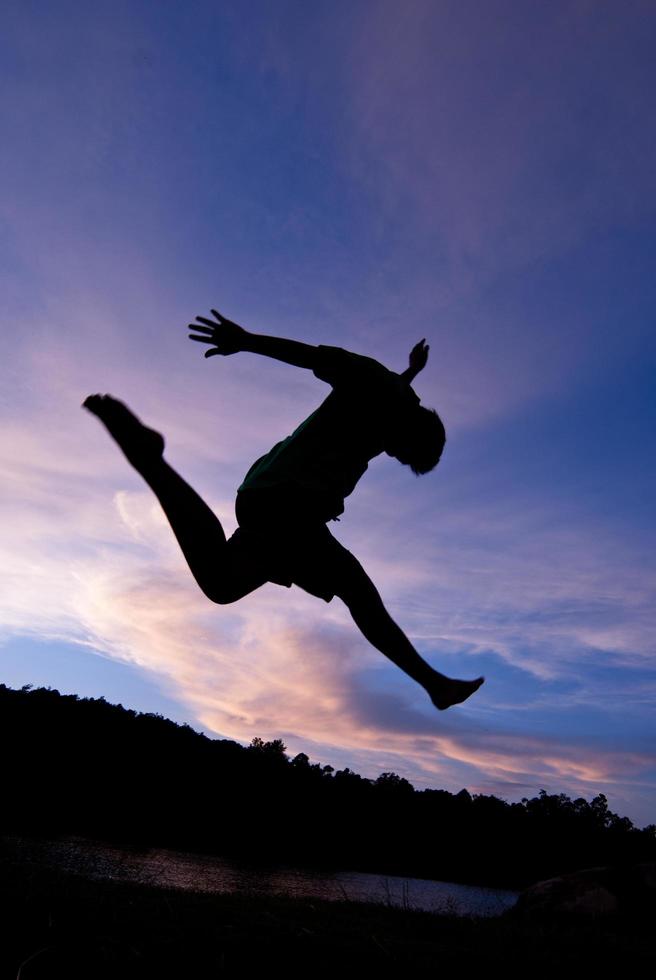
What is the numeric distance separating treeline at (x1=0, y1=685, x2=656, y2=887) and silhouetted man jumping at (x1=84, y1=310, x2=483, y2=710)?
25.0m

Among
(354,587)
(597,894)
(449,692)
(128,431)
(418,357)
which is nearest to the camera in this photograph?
(128,431)

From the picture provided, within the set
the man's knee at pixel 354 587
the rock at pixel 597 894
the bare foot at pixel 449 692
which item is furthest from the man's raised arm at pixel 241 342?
the rock at pixel 597 894

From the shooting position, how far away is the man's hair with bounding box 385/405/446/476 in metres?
2.75

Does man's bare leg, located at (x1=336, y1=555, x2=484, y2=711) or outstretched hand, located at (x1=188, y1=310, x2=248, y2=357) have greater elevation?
outstretched hand, located at (x1=188, y1=310, x2=248, y2=357)

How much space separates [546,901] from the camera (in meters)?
7.01

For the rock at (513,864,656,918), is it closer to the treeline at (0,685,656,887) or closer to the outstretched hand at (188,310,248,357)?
the outstretched hand at (188,310,248,357)

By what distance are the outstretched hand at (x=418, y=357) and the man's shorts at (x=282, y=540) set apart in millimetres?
1261

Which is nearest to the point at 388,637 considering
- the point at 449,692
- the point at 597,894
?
the point at 449,692

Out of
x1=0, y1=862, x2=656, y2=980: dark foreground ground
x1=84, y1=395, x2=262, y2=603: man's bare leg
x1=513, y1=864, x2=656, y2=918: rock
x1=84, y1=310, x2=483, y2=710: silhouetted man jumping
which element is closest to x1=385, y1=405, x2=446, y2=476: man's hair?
x1=84, y1=310, x2=483, y2=710: silhouetted man jumping

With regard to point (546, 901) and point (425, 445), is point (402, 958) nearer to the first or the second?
point (425, 445)

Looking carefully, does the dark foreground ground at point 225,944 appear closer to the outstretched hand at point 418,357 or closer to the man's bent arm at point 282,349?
Result: the man's bent arm at point 282,349

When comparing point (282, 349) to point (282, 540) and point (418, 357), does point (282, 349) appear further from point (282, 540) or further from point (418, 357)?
point (418, 357)

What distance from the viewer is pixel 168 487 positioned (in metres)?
2.25

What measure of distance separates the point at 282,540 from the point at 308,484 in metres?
0.27
